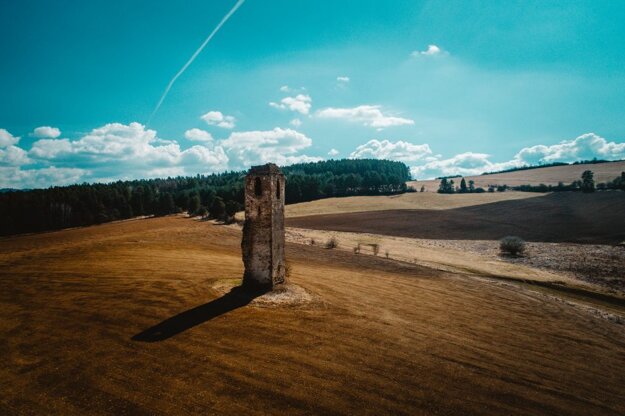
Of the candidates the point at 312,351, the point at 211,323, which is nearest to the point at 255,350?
the point at 312,351

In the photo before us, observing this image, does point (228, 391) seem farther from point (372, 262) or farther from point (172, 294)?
point (372, 262)

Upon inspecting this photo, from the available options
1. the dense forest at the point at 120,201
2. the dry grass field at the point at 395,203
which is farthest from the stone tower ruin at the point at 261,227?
the dry grass field at the point at 395,203

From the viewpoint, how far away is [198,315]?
12.1 m

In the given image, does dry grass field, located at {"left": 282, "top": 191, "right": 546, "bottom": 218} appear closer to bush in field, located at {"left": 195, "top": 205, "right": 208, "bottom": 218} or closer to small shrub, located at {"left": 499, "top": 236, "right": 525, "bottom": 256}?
bush in field, located at {"left": 195, "top": 205, "right": 208, "bottom": 218}

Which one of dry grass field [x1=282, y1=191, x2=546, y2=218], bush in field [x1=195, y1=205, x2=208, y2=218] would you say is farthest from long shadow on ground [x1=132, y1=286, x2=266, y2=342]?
bush in field [x1=195, y1=205, x2=208, y2=218]

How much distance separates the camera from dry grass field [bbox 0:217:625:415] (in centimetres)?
769

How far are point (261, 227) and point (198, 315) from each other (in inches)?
179

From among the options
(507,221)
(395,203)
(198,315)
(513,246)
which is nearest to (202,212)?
(395,203)

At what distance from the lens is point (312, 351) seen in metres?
9.99

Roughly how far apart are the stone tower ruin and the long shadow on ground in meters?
0.75

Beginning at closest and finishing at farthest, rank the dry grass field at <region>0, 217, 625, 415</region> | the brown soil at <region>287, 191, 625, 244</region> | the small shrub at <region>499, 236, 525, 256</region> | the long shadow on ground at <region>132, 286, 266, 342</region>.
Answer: the dry grass field at <region>0, 217, 625, 415</region>, the long shadow on ground at <region>132, 286, 266, 342</region>, the small shrub at <region>499, 236, 525, 256</region>, the brown soil at <region>287, 191, 625, 244</region>

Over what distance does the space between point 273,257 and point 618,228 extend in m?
52.7

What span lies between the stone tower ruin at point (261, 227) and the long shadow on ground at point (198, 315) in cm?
75

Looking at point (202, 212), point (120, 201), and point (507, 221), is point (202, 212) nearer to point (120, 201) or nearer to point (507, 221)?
point (120, 201)
